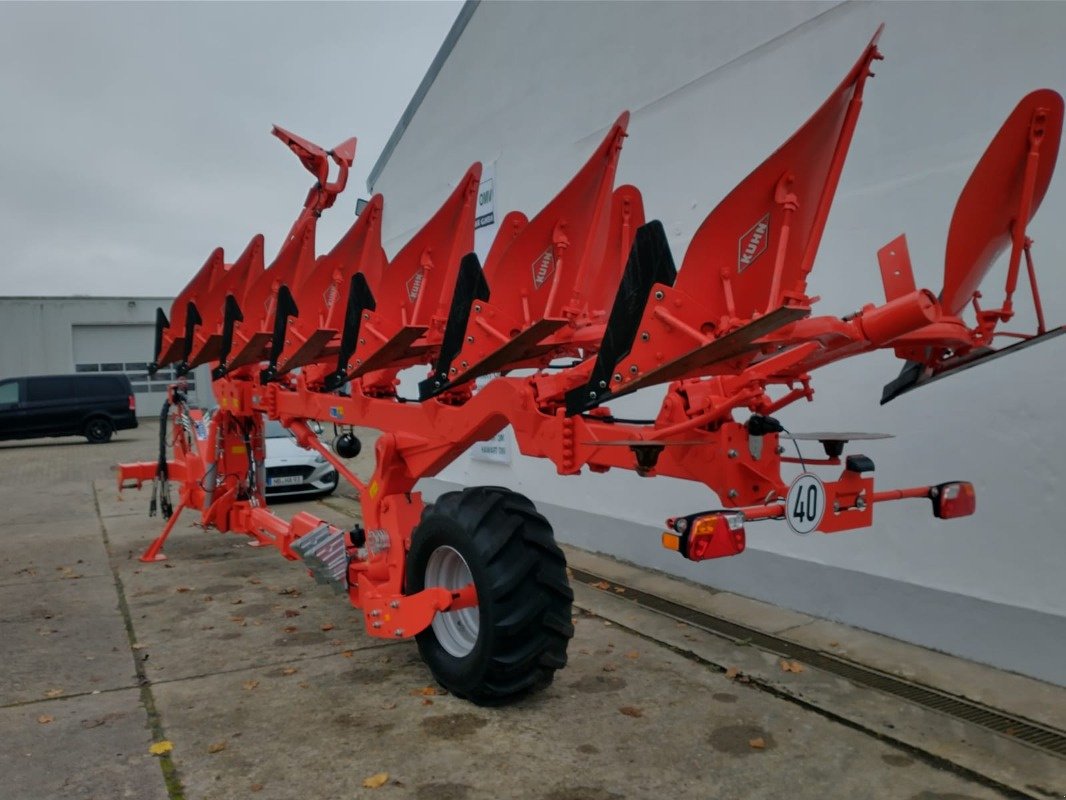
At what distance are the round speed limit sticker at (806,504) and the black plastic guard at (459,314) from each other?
1807 millimetres

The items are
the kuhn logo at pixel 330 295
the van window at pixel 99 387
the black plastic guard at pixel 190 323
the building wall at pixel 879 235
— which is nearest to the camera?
the building wall at pixel 879 235

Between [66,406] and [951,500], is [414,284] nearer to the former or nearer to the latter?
[951,500]

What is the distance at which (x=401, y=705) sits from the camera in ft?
14.6

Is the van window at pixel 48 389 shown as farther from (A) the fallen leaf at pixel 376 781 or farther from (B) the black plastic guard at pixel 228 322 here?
(A) the fallen leaf at pixel 376 781

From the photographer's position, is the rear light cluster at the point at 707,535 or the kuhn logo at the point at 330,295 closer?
the rear light cluster at the point at 707,535

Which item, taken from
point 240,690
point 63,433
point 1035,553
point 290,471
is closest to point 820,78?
point 1035,553

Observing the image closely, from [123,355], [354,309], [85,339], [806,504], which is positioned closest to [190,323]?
[354,309]

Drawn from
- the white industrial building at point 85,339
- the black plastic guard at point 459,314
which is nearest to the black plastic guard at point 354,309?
the black plastic guard at point 459,314

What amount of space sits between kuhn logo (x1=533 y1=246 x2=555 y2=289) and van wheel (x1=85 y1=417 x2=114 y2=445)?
2244 centimetres

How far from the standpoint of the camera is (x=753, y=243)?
3002 mm

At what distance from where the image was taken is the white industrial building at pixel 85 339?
32719 mm

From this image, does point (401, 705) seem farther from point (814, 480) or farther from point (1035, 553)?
point (1035, 553)

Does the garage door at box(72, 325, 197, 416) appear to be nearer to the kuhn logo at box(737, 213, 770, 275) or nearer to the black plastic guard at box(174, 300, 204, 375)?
the black plastic guard at box(174, 300, 204, 375)

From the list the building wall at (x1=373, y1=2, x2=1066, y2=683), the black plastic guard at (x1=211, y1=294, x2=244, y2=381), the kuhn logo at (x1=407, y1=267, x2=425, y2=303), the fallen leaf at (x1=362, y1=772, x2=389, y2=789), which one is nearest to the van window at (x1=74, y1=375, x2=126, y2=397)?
the black plastic guard at (x1=211, y1=294, x2=244, y2=381)
